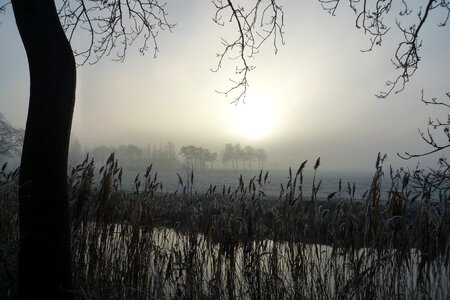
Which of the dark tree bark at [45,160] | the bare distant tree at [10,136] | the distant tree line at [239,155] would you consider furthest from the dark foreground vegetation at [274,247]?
the distant tree line at [239,155]

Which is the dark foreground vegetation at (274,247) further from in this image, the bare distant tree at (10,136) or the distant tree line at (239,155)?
the distant tree line at (239,155)

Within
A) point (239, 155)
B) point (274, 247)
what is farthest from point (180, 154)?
point (274, 247)

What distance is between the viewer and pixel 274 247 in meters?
3.96

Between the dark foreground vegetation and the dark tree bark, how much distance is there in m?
0.80

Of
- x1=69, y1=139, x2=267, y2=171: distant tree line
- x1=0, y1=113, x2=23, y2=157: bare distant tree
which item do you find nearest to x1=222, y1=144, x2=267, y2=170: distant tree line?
x1=69, y1=139, x2=267, y2=171: distant tree line

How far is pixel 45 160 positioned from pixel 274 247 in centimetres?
283

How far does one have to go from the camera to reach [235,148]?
147 metres

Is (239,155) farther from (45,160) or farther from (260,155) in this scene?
(45,160)

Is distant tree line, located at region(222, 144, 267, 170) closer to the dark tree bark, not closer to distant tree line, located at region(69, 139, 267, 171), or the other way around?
distant tree line, located at region(69, 139, 267, 171)

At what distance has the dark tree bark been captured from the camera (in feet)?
7.82

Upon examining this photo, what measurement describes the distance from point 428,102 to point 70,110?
374 cm

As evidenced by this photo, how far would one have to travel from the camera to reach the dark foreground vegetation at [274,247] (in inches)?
131

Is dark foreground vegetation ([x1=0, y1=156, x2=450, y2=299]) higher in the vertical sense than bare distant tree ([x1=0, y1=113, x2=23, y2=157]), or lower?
lower

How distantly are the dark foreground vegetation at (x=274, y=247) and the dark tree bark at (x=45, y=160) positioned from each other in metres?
0.80
